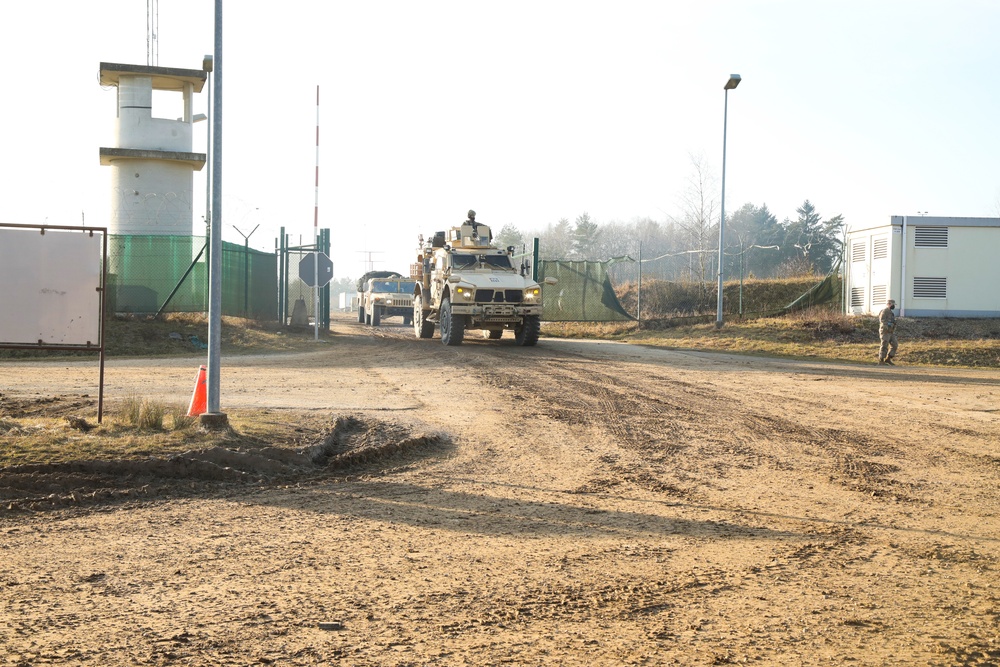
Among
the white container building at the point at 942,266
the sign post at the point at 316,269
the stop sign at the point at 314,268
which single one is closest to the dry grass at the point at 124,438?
the sign post at the point at 316,269

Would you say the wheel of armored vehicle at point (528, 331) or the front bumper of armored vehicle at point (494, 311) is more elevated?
the front bumper of armored vehicle at point (494, 311)

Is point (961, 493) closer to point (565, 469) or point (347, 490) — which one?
point (565, 469)

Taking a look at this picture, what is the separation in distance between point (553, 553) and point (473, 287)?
16.9 meters

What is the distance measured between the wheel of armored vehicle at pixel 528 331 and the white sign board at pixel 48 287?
14.2 meters

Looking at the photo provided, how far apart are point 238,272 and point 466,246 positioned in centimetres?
667

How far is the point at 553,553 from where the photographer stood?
Answer: 529 cm

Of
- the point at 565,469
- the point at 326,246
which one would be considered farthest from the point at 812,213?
the point at 565,469

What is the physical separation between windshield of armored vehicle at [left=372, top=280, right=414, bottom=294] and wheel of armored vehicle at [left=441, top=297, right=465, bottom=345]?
14685 mm

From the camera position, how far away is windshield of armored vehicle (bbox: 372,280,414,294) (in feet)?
123

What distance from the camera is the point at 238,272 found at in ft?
84.4

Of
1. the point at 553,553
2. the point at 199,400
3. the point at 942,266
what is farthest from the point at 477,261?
the point at 553,553

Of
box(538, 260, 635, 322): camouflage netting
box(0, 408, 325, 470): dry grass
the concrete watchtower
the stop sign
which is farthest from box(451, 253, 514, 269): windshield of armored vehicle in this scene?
box(0, 408, 325, 470): dry grass

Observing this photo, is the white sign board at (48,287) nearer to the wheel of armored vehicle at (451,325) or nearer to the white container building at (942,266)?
Result: the wheel of armored vehicle at (451,325)

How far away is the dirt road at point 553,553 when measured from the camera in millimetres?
3891
